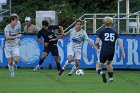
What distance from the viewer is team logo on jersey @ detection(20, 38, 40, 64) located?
29.3 meters

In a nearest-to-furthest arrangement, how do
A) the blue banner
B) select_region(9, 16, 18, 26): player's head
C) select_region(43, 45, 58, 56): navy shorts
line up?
select_region(9, 16, 18, 26): player's head, select_region(43, 45, 58, 56): navy shorts, the blue banner

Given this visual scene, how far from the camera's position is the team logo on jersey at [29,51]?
29312 millimetres

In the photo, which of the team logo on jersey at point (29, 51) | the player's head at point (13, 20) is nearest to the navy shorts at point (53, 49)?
the player's head at point (13, 20)

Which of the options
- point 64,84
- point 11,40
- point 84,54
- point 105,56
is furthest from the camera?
point 84,54

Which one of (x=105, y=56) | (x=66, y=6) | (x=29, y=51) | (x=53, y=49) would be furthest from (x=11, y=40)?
(x=66, y=6)

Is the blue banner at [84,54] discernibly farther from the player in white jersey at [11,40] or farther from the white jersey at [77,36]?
the player in white jersey at [11,40]

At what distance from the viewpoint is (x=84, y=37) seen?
79.8 ft

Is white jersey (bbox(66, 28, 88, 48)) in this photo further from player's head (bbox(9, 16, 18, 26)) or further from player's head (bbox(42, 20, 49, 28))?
player's head (bbox(9, 16, 18, 26))

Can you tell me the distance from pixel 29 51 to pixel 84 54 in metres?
2.34

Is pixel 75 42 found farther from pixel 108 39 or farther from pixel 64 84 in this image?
pixel 64 84

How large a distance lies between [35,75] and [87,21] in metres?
8.85

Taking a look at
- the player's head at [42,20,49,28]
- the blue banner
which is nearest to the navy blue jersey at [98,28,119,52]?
the player's head at [42,20,49,28]

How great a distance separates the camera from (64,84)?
20.5 meters

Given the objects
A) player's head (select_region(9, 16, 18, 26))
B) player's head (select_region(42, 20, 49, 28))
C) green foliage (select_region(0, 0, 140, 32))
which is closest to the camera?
player's head (select_region(9, 16, 18, 26))
